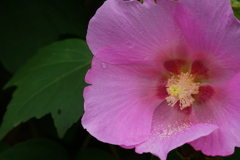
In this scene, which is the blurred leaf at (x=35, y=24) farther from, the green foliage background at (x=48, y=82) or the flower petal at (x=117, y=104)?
the flower petal at (x=117, y=104)

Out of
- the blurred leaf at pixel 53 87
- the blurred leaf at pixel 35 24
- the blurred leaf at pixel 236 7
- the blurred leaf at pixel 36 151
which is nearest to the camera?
the blurred leaf at pixel 236 7

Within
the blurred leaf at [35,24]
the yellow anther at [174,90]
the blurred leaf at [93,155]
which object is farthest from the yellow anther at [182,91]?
the blurred leaf at [35,24]

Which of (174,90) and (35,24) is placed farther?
(35,24)

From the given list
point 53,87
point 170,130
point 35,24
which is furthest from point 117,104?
point 35,24

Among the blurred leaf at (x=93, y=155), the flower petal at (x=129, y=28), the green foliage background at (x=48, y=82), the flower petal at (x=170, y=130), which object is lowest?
the blurred leaf at (x=93, y=155)

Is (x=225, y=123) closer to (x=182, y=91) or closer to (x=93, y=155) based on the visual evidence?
(x=182, y=91)

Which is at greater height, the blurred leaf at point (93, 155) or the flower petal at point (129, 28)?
the flower petal at point (129, 28)
